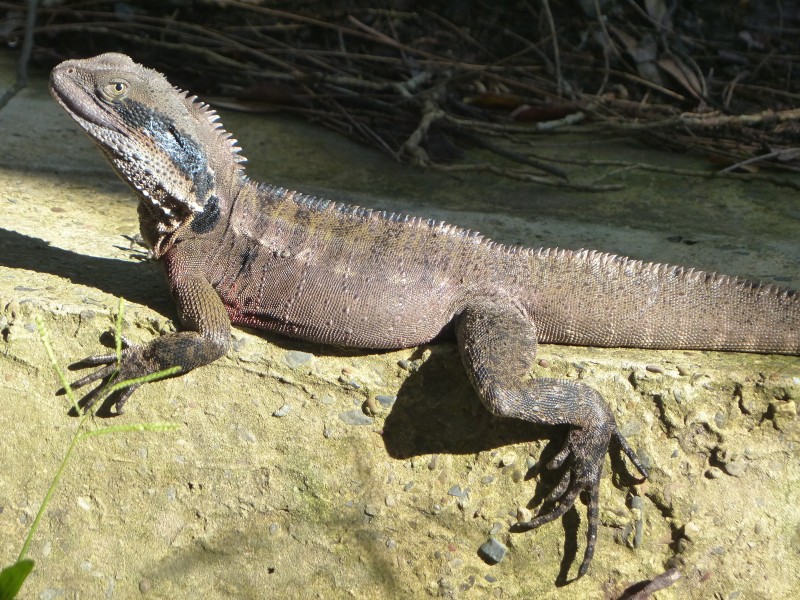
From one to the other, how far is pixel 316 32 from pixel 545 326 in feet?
17.4

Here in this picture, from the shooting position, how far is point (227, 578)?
14.0ft

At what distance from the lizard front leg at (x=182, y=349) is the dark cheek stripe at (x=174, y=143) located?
0.45 m

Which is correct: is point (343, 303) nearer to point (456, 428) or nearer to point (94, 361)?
point (456, 428)

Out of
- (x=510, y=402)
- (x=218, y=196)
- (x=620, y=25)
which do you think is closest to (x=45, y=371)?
(x=218, y=196)

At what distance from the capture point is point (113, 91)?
163 inches

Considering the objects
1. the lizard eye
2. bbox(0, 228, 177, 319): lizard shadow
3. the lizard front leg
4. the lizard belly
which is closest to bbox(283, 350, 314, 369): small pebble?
the lizard belly

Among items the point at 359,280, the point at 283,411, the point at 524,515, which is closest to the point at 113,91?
the point at 359,280

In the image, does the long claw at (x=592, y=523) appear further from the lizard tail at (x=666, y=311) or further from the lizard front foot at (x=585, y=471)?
the lizard tail at (x=666, y=311)

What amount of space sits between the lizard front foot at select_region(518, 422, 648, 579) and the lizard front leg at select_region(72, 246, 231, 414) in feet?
5.09

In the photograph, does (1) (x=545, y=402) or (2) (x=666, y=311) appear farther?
(2) (x=666, y=311)

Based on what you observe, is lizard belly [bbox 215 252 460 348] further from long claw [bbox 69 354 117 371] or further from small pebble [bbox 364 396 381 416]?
long claw [bbox 69 354 117 371]

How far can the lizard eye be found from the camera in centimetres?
413

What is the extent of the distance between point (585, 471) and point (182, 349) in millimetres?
1790

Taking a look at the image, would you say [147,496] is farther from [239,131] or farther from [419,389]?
[239,131]
